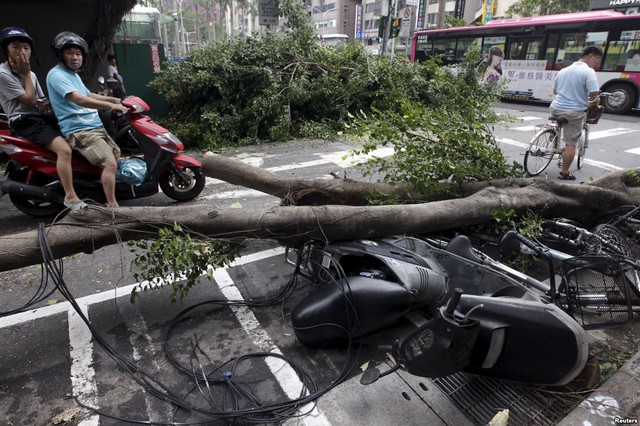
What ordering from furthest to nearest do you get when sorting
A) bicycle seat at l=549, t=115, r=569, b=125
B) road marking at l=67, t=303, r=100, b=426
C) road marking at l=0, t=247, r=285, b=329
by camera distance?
1. bicycle seat at l=549, t=115, r=569, b=125
2. road marking at l=0, t=247, r=285, b=329
3. road marking at l=67, t=303, r=100, b=426

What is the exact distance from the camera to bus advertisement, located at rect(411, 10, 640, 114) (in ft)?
43.9

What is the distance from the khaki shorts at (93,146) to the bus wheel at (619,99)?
635 inches

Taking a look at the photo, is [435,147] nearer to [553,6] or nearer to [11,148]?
[11,148]

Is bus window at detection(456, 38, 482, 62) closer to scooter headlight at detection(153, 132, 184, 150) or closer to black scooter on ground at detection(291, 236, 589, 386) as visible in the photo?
scooter headlight at detection(153, 132, 184, 150)

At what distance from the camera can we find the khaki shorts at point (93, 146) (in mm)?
4324

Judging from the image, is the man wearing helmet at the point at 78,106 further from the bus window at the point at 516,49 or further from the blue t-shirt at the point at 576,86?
the bus window at the point at 516,49

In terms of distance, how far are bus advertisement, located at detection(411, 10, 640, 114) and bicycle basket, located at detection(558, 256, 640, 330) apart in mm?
11037

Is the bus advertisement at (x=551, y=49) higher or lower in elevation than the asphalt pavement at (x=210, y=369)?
higher

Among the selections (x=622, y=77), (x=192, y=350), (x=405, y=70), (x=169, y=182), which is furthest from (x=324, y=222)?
(x=622, y=77)

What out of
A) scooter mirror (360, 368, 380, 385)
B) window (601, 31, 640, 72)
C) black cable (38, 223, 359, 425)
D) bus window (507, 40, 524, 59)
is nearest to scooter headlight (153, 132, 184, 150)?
black cable (38, 223, 359, 425)

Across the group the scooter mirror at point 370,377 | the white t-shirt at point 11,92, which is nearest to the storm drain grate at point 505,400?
the scooter mirror at point 370,377

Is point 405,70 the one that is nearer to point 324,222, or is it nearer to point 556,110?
point 556,110

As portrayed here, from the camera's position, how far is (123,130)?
5.52 meters

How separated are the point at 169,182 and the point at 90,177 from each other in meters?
0.94
